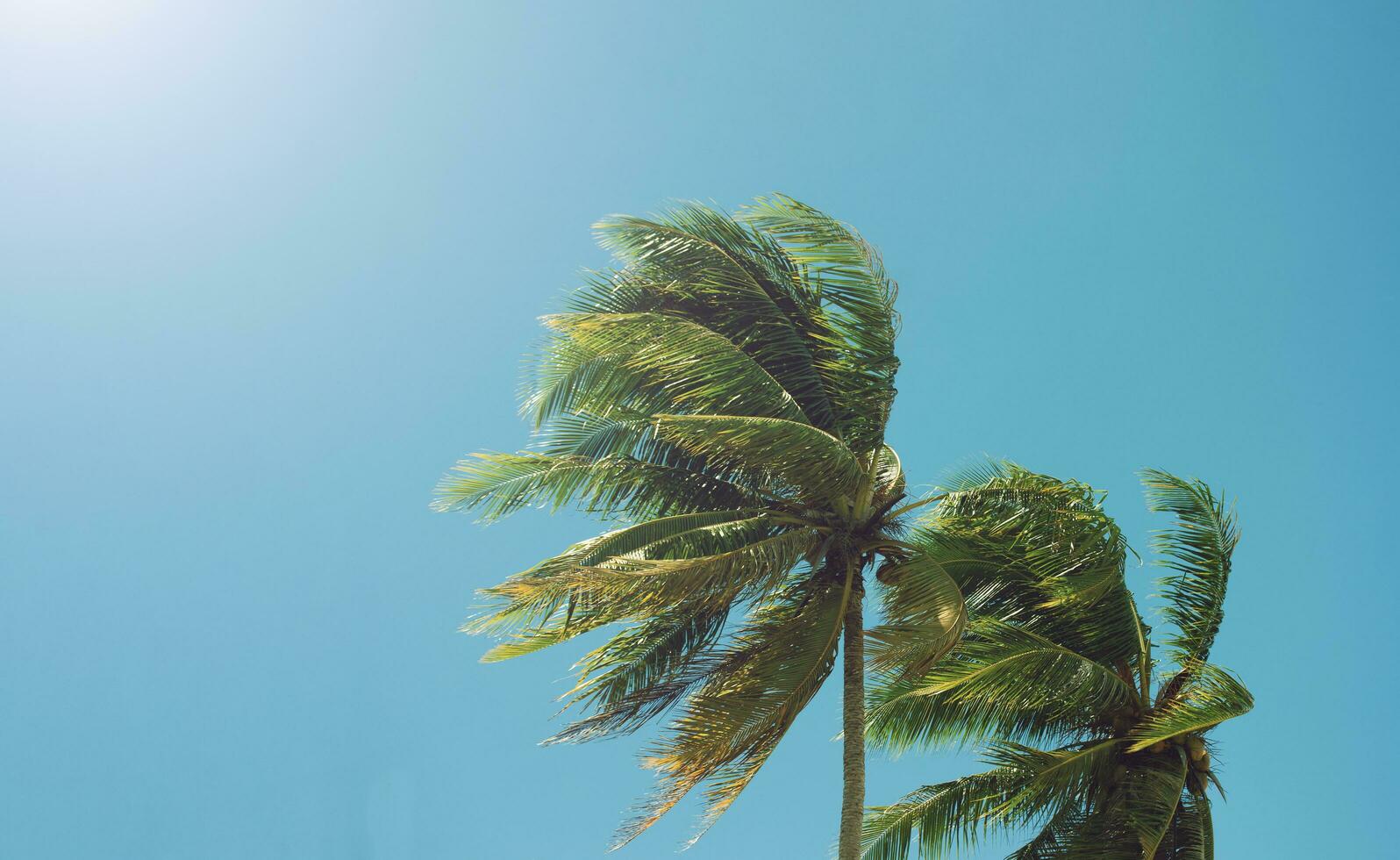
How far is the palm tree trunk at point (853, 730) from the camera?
12.9 meters

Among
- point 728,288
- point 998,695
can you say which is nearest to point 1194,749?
point 998,695

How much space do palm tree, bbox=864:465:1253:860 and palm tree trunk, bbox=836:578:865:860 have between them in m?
0.65

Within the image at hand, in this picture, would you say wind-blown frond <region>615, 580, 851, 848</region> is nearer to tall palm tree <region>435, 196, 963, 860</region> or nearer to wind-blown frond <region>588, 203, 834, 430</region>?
tall palm tree <region>435, 196, 963, 860</region>

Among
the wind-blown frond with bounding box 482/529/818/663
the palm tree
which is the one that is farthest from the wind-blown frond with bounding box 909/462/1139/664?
the wind-blown frond with bounding box 482/529/818/663

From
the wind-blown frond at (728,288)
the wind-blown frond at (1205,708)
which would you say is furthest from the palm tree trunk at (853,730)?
the wind-blown frond at (1205,708)

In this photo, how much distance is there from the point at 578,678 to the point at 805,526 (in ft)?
10.0

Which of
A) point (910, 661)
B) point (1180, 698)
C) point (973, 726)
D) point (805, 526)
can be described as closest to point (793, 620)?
point (805, 526)

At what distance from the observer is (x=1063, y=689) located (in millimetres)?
14945

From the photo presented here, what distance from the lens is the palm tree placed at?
14.4m

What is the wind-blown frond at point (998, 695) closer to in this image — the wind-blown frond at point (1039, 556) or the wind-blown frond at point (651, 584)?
the wind-blown frond at point (1039, 556)

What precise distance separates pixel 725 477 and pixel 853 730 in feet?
9.66

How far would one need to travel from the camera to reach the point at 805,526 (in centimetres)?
1347

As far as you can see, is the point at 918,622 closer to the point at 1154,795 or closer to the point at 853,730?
the point at 853,730

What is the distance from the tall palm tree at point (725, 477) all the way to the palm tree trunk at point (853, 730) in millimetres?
21
